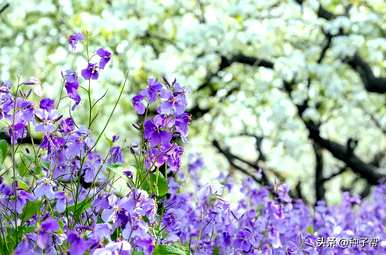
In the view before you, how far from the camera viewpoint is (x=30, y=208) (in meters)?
2.24

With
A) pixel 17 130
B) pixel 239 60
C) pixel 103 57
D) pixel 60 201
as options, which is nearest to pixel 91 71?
pixel 103 57

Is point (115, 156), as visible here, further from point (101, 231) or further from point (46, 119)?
point (101, 231)

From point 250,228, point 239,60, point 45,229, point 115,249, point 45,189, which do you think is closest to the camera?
point 115,249

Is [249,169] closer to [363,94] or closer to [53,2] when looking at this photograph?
[363,94]

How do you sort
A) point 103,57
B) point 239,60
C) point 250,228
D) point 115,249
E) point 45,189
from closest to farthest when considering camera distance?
point 115,249, point 45,189, point 103,57, point 250,228, point 239,60

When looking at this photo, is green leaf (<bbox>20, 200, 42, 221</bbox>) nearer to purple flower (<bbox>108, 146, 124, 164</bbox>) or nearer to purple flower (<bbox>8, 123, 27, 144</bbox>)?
purple flower (<bbox>8, 123, 27, 144</bbox>)

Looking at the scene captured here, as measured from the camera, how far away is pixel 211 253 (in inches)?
119

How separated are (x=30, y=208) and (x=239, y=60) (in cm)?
543

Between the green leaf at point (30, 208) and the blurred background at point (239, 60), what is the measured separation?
13.6 ft

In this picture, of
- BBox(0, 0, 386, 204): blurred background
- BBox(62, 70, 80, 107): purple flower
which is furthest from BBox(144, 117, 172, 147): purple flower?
BBox(0, 0, 386, 204): blurred background

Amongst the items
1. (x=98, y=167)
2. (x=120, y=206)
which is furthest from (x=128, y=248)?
(x=98, y=167)

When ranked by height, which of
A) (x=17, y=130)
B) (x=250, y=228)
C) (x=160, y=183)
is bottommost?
(x=250, y=228)

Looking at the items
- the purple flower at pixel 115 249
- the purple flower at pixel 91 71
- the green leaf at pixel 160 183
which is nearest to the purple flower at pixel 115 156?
the green leaf at pixel 160 183

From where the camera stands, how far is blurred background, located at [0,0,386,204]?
22.5 feet
